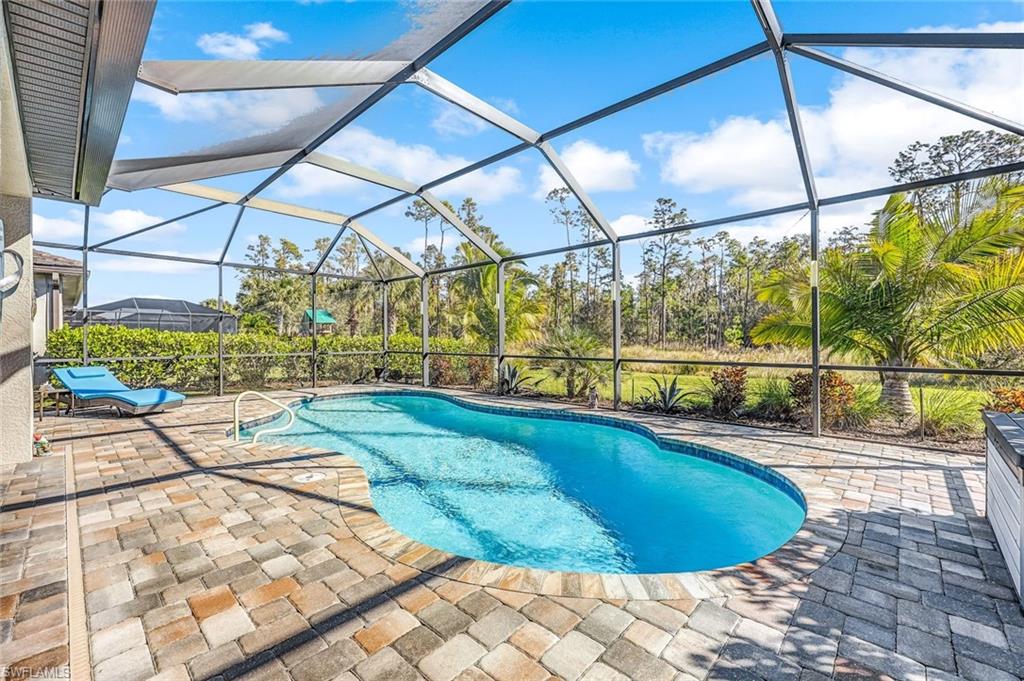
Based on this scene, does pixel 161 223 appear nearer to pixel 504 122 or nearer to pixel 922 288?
pixel 504 122

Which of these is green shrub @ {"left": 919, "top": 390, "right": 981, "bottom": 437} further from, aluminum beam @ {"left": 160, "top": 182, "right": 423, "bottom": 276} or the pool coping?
aluminum beam @ {"left": 160, "top": 182, "right": 423, "bottom": 276}

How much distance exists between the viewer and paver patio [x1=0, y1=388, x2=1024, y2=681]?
6.58 feet

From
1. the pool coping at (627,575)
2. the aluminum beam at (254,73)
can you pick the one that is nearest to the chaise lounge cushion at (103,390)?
the pool coping at (627,575)

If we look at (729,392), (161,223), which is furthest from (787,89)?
(161,223)

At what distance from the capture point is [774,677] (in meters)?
1.91

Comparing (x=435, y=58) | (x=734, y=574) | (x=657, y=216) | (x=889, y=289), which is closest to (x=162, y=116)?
(x=435, y=58)

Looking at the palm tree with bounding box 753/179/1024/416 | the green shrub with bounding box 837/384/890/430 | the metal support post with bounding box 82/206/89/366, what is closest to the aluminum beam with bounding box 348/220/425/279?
the metal support post with bounding box 82/206/89/366

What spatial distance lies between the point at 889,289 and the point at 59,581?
32.9ft

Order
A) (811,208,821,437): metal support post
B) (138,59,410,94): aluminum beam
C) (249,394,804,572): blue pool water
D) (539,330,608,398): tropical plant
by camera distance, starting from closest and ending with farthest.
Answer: (138,59,410,94): aluminum beam, (249,394,804,572): blue pool water, (811,208,821,437): metal support post, (539,330,608,398): tropical plant

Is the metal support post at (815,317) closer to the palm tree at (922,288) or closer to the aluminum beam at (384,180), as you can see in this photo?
the palm tree at (922,288)

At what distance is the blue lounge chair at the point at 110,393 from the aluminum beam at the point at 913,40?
1048 centimetres

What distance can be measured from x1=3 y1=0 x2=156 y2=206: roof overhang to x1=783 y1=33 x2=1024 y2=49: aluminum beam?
5.31 meters

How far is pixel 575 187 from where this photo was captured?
7.43 m

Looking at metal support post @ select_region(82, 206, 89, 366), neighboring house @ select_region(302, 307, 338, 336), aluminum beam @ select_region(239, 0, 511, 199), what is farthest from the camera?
neighboring house @ select_region(302, 307, 338, 336)
